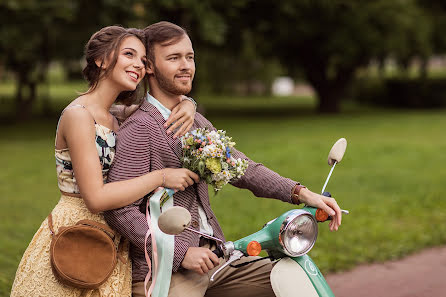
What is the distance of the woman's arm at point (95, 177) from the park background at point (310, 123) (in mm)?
1205

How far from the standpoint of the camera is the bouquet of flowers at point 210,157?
2.27 metres

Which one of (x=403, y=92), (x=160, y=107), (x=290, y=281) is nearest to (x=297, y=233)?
(x=290, y=281)

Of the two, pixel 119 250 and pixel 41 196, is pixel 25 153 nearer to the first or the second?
pixel 41 196

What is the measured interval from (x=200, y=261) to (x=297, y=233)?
0.38 metres

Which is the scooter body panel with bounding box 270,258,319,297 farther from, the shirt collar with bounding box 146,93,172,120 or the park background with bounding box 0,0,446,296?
the park background with bounding box 0,0,446,296

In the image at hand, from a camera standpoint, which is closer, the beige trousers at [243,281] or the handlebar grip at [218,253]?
the handlebar grip at [218,253]

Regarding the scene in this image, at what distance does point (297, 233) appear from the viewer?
2.30 m

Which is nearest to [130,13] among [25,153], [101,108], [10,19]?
[10,19]

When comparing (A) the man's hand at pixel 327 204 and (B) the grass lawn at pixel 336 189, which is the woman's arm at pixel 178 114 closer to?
(A) the man's hand at pixel 327 204

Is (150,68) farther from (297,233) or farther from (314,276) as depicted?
(314,276)

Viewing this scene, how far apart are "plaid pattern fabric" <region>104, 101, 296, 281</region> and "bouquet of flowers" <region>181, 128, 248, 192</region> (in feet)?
0.37

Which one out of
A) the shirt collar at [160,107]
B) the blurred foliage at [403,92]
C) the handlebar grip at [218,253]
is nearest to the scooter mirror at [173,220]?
the handlebar grip at [218,253]

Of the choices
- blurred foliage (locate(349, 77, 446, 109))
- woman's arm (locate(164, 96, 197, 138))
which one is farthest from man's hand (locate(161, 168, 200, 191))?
blurred foliage (locate(349, 77, 446, 109))

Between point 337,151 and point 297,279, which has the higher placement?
point 337,151
